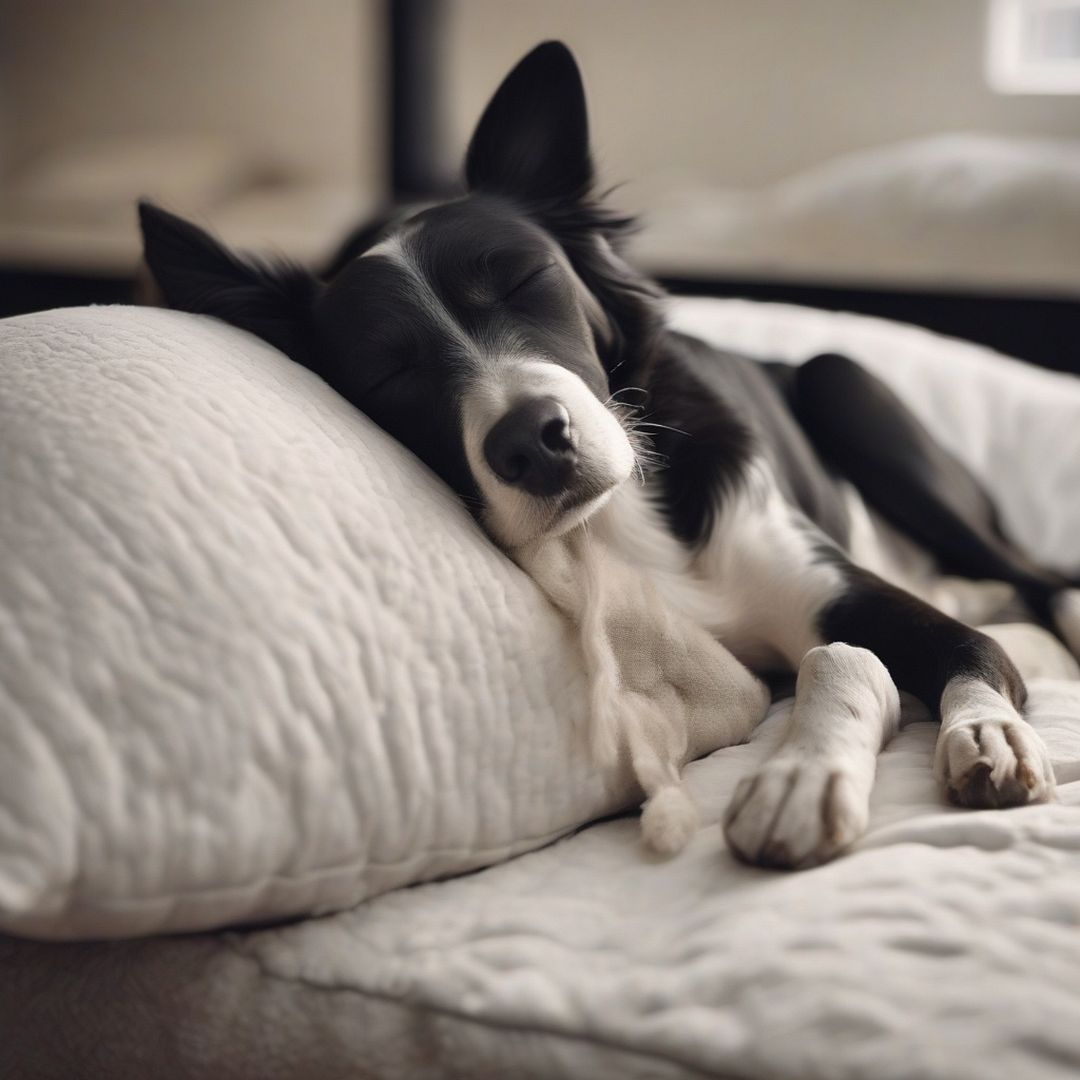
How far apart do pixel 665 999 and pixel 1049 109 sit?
533cm

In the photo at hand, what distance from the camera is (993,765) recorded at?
3.73 ft

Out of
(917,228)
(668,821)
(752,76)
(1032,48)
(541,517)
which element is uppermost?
(1032,48)

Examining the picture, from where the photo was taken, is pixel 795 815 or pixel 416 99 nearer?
pixel 795 815

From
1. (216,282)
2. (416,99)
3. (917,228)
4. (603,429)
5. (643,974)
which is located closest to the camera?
(643,974)

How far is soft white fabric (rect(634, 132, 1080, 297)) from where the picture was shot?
355 centimetres

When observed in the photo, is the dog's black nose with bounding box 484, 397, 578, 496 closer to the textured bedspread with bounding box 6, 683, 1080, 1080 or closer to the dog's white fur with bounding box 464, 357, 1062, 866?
the dog's white fur with bounding box 464, 357, 1062, 866

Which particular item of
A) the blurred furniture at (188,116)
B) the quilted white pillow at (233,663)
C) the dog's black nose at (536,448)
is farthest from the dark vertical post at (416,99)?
the quilted white pillow at (233,663)

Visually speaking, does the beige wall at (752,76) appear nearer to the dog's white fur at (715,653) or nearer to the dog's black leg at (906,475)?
the dog's black leg at (906,475)

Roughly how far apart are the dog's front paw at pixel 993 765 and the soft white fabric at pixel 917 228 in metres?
2.55

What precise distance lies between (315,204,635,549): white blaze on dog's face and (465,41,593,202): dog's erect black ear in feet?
0.42

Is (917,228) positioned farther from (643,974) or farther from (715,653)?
(643,974)

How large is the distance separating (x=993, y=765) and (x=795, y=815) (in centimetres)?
23

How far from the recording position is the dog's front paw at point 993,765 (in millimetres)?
1122

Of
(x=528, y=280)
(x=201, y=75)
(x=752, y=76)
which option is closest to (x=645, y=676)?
(x=528, y=280)
